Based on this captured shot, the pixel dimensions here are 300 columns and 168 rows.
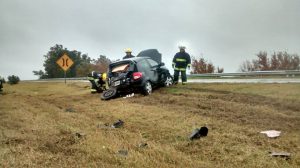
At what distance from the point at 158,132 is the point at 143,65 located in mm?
6722

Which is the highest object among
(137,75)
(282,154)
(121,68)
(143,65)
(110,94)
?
(143,65)

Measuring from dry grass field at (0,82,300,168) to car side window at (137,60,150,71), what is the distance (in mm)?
1725

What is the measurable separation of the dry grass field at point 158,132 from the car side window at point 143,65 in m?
1.72

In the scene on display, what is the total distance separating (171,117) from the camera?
9.52 m

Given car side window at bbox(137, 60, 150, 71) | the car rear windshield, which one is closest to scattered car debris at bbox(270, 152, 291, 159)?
car side window at bbox(137, 60, 150, 71)

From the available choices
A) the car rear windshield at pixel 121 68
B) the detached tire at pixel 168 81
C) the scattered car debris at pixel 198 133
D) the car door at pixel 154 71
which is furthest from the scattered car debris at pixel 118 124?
the detached tire at pixel 168 81

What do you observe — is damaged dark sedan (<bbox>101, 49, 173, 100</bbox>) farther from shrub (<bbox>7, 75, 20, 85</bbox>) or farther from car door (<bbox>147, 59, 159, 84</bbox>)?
shrub (<bbox>7, 75, 20, 85</bbox>)

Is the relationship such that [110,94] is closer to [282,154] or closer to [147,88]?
[147,88]

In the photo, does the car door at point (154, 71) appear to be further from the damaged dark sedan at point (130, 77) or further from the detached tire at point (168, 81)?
the detached tire at point (168, 81)

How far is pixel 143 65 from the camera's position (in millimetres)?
14438

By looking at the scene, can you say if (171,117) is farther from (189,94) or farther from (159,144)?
(189,94)

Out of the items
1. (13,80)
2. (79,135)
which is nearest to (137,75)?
(79,135)

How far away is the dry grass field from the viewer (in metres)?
6.04

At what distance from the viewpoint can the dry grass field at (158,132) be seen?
604 centimetres
